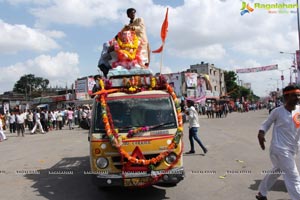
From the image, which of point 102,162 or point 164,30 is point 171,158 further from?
point 164,30

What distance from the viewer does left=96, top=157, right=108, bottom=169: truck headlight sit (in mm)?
5953

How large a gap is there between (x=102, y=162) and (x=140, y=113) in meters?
1.20

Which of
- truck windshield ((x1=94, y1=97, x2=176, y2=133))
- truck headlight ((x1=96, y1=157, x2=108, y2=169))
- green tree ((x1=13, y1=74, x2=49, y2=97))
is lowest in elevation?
truck headlight ((x1=96, y1=157, x2=108, y2=169))

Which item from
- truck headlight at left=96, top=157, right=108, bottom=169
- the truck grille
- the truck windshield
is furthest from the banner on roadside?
truck headlight at left=96, top=157, right=108, bottom=169

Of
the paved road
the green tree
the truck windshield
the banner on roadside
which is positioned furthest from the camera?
the green tree

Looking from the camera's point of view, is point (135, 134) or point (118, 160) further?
point (135, 134)

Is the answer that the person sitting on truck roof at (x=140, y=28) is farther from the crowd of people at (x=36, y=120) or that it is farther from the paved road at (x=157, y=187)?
the crowd of people at (x=36, y=120)

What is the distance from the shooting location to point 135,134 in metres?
6.13

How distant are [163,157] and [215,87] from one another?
3352 inches

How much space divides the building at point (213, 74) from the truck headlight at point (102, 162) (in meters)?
75.9

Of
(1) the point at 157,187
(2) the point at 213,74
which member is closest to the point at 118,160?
(1) the point at 157,187

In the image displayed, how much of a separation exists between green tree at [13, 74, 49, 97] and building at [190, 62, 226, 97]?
51.6 meters

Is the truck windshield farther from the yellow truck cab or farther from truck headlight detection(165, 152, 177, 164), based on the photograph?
truck headlight detection(165, 152, 177, 164)

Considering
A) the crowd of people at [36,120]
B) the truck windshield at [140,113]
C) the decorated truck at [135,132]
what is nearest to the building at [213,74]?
the crowd of people at [36,120]
